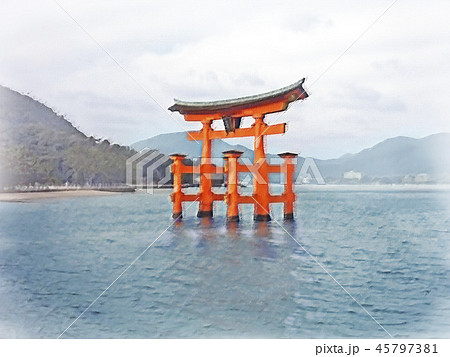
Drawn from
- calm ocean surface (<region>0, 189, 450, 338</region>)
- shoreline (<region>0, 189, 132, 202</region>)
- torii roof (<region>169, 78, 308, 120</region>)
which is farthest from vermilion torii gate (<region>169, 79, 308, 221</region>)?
shoreline (<region>0, 189, 132, 202</region>)

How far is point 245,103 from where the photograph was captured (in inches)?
196

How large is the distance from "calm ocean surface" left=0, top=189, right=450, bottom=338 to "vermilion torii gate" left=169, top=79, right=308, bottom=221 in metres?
0.39

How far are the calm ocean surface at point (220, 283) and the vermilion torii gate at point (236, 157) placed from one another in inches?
15.5

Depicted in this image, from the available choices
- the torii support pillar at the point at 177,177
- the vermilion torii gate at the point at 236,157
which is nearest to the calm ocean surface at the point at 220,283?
the vermilion torii gate at the point at 236,157

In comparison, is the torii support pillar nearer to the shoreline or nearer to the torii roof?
the torii roof

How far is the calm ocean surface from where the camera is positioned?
2.08m

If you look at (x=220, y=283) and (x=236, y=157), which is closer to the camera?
(x=220, y=283)

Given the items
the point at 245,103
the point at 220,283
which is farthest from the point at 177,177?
the point at 220,283

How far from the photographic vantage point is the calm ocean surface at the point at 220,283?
2076mm

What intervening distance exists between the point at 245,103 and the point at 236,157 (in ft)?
A: 2.14

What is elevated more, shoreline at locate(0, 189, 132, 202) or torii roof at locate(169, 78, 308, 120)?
torii roof at locate(169, 78, 308, 120)

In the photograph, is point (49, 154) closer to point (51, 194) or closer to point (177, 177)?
point (51, 194)

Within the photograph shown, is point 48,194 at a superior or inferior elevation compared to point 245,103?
inferior

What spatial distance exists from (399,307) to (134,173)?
4.69 m
